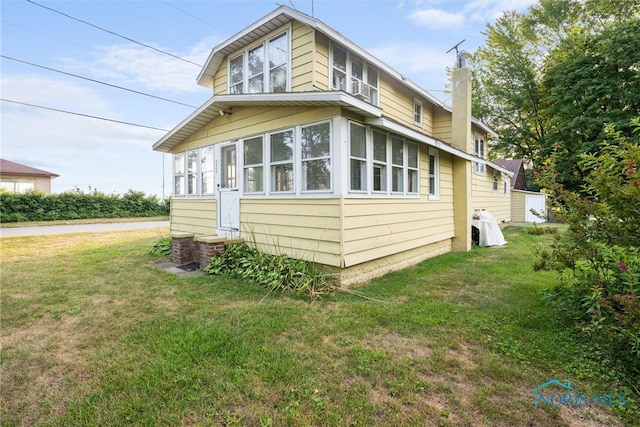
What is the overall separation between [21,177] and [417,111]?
28373mm

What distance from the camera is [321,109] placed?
17.3 ft

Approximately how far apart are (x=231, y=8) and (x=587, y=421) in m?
11.4

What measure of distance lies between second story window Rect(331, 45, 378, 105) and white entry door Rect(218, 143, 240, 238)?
2.80 m

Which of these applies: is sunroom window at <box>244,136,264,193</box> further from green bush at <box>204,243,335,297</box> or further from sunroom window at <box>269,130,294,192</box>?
green bush at <box>204,243,335,297</box>

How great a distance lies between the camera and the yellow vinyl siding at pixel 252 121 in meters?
5.45

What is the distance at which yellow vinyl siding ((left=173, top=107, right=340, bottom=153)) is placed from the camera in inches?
215

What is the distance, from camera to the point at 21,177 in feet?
75.0

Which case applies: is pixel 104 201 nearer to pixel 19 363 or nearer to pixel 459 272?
pixel 19 363

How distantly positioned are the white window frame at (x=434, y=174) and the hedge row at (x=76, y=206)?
65.5ft

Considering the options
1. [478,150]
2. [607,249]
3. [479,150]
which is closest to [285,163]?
[607,249]

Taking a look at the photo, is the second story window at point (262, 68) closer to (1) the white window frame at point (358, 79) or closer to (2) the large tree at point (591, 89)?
(1) the white window frame at point (358, 79)

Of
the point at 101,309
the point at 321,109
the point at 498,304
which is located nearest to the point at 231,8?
the point at 321,109

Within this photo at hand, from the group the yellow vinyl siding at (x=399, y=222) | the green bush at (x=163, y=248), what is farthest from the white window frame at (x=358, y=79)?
the green bush at (x=163, y=248)

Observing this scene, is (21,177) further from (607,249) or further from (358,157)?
(607,249)
